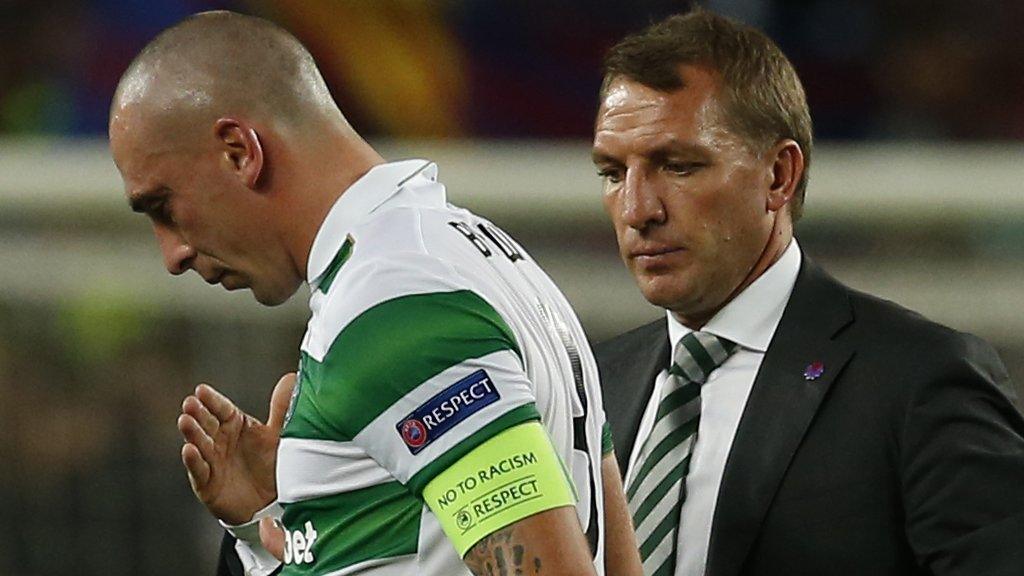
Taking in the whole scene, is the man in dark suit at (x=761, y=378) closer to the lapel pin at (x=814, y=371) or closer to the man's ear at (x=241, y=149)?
the lapel pin at (x=814, y=371)

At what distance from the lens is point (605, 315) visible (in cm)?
494

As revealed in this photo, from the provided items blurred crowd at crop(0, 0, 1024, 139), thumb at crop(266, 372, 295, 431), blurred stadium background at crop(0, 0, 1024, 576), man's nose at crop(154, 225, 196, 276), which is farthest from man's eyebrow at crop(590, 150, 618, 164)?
blurred crowd at crop(0, 0, 1024, 139)

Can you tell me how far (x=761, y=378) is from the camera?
104 inches

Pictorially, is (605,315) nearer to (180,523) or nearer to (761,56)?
(180,523)

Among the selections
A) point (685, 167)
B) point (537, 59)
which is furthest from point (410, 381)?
point (537, 59)

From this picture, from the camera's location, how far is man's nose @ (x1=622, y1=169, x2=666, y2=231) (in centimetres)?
270

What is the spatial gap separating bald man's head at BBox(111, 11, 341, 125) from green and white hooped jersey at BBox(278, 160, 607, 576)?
0.52ft

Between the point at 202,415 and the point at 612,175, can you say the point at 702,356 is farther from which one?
the point at 202,415

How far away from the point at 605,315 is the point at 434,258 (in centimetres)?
310

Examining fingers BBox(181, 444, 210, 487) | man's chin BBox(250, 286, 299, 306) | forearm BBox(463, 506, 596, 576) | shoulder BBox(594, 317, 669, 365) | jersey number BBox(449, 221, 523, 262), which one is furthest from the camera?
shoulder BBox(594, 317, 669, 365)

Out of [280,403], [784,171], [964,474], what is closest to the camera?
[964,474]

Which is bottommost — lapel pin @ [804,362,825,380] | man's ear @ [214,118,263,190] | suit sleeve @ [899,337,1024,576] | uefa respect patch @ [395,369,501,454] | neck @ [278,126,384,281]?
suit sleeve @ [899,337,1024,576]

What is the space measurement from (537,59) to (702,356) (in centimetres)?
339

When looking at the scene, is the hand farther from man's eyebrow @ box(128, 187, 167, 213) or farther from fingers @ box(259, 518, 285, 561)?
man's eyebrow @ box(128, 187, 167, 213)
